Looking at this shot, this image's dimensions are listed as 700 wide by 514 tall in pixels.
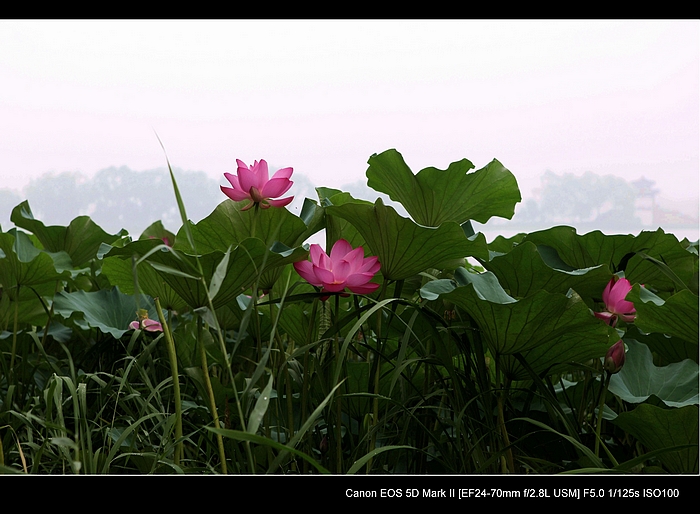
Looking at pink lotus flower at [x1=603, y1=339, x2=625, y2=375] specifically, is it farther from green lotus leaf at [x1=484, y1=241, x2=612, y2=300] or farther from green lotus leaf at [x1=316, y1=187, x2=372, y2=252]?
green lotus leaf at [x1=316, y1=187, x2=372, y2=252]

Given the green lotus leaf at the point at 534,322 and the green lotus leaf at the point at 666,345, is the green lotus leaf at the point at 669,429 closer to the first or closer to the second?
the green lotus leaf at the point at 534,322

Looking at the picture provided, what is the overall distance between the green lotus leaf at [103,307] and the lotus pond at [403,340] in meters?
0.01

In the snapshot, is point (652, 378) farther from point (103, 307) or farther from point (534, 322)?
point (103, 307)

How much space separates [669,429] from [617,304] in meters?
0.16

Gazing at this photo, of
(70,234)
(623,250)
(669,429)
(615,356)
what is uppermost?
(70,234)

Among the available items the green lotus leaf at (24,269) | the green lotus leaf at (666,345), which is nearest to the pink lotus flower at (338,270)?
the green lotus leaf at (666,345)

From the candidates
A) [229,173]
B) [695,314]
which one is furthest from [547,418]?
[229,173]

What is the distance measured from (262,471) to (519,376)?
38 cm

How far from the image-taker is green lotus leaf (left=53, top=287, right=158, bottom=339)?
1.08m

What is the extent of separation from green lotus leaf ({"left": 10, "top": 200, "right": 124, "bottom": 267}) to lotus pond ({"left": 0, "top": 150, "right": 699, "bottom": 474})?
33cm

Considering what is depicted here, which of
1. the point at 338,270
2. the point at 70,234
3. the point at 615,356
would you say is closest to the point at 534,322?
the point at 615,356

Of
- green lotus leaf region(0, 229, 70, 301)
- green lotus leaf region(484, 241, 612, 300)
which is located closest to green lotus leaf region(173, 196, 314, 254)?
green lotus leaf region(484, 241, 612, 300)

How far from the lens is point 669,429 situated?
2.37 ft
